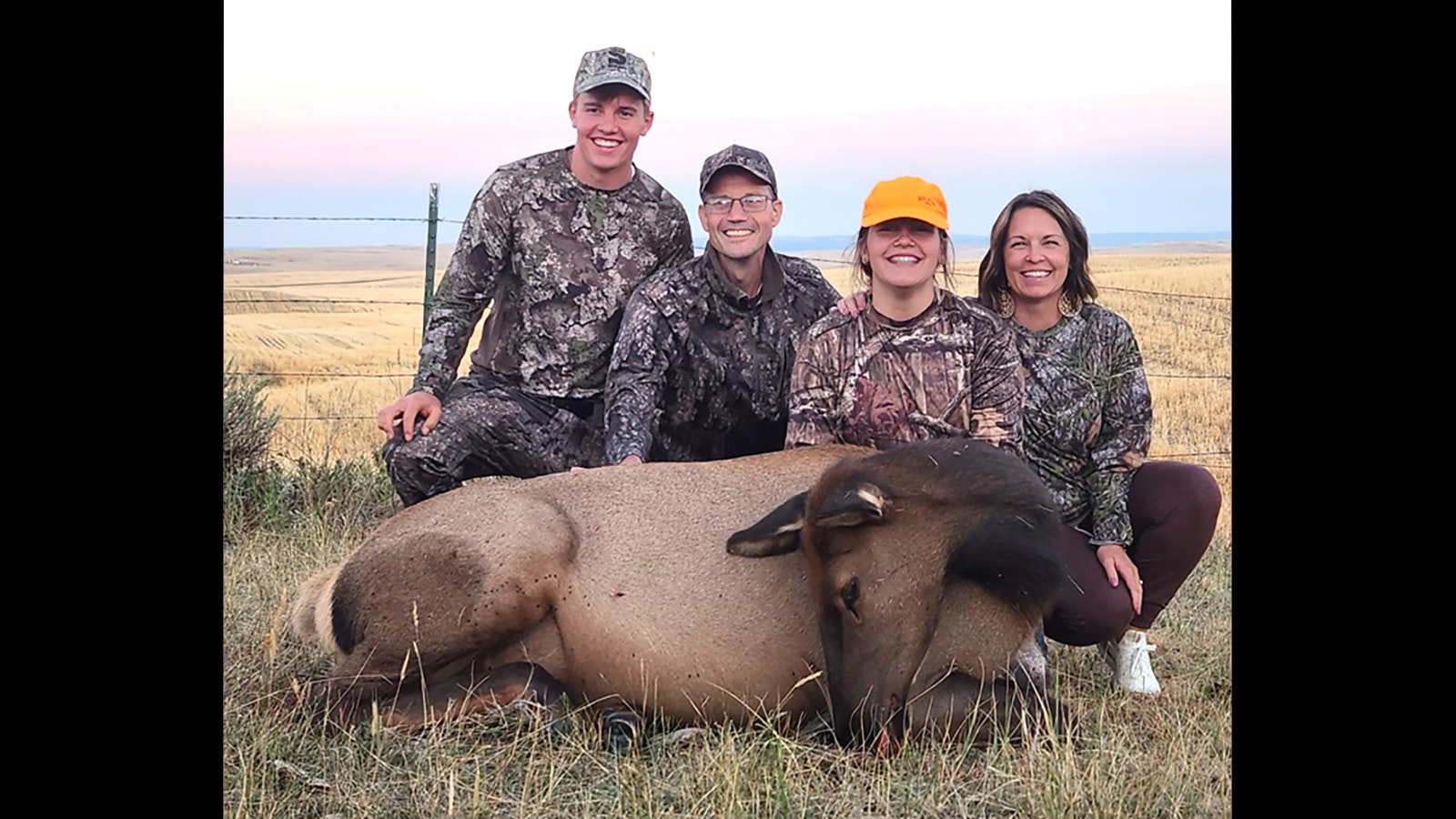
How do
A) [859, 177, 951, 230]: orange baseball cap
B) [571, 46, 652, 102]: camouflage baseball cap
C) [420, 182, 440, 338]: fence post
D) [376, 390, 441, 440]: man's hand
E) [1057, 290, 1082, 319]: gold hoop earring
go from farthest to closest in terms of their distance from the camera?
[420, 182, 440, 338]: fence post, [571, 46, 652, 102]: camouflage baseball cap, [376, 390, 441, 440]: man's hand, [1057, 290, 1082, 319]: gold hoop earring, [859, 177, 951, 230]: orange baseball cap

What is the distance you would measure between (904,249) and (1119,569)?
1719mm

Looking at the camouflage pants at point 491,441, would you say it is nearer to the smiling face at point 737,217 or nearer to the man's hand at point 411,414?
the man's hand at point 411,414

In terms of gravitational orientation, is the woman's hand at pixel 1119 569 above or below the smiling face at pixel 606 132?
below

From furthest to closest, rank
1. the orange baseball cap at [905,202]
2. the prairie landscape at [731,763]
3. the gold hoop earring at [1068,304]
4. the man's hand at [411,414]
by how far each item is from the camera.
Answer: the man's hand at [411,414] → the gold hoop earring at [1068,304] → the orange baseball cap at [905,202] → the prairie landscape at [731,763]

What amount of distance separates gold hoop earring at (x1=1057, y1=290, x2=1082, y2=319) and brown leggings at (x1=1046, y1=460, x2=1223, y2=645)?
80 centimetres

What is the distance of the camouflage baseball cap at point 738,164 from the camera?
704cm

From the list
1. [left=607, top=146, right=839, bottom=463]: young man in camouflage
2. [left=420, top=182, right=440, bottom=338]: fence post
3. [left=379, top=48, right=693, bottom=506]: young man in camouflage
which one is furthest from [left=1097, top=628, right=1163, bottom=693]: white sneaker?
[left=420, top=182, right=440, bottom=338]: fence post

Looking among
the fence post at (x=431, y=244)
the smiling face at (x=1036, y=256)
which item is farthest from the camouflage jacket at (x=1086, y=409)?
the fence post at (x=431, y=244)

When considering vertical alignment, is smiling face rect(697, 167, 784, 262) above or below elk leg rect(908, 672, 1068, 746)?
above

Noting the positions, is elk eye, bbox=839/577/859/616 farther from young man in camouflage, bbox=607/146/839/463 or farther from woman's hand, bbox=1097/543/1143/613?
young man in camouflage, bbox=607/146/839/463

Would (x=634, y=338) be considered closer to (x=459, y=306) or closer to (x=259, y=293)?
(x=459, y=306)

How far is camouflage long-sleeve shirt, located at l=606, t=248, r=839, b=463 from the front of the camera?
23.6ft

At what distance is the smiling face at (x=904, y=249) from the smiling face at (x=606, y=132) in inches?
90.9

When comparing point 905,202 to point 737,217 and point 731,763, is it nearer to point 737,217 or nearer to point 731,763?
point 737,217
